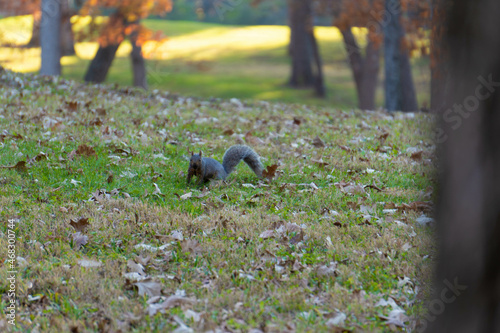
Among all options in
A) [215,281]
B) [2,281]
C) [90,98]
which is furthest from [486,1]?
[90,98]

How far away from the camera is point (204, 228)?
5219 mm

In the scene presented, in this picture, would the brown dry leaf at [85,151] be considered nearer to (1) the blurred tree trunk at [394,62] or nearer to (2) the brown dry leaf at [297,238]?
(2) the brown dry leaf at [297,238]

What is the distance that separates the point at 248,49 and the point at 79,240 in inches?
1433

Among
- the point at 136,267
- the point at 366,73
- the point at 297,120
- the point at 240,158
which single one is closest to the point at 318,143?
the point at 297,120

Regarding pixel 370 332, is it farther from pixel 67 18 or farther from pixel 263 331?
pixel 67 18

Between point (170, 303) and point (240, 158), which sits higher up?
point (240, 158)

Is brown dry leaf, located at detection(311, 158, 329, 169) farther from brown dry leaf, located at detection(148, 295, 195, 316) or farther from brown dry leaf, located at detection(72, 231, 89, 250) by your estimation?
brown dry leaf, located at detection(148, 295, 195, 316)

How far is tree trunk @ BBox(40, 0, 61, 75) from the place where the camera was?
16.8m

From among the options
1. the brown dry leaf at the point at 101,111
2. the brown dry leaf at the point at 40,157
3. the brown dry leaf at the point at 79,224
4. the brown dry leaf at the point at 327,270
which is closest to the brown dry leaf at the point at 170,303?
the brown dry leaf at the point at 327,270

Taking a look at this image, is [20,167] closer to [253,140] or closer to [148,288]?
[148,288]

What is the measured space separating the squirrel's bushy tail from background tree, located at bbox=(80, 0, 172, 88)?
40.5 ft

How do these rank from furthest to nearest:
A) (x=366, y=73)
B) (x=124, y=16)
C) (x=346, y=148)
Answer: (x=366, y=73) → (x=124, y=16) → (x=346, y=148)

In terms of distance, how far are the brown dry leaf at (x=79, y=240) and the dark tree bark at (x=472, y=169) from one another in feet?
10.8

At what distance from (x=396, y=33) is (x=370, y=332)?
1356 cm
